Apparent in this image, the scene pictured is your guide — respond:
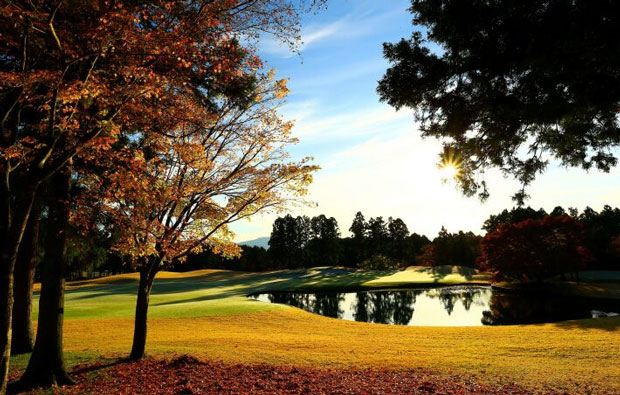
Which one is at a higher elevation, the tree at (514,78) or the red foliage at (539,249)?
the tree at (514,78)

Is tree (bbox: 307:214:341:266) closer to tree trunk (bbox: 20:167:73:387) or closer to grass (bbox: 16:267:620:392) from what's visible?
grass (bbox: 16:267:620:392)

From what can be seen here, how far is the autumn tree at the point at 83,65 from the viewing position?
19.4ft

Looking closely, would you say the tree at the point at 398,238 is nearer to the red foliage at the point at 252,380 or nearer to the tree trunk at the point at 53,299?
the red foliage at the point at 252,380

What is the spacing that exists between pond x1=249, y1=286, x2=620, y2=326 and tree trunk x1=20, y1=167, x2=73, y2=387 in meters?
21.6

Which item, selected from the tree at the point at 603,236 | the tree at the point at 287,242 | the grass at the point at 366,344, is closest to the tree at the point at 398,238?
the tree at the point at 287,242

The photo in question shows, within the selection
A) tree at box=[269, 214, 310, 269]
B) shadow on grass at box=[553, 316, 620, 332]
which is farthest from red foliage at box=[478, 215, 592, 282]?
tree at box=[269, 214, 310, 269]

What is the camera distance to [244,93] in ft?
36.1

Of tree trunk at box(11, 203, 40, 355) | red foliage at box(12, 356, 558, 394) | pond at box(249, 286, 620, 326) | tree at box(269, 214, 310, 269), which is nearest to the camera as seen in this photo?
red foliage at box(12, 356, 558, 394)

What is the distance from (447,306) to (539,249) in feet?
52.3

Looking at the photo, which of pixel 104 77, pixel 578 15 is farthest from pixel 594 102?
pixel 104 77

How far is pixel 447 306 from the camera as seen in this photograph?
110ft

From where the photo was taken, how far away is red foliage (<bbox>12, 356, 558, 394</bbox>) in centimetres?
836

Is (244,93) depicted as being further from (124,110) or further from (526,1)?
(526,1)

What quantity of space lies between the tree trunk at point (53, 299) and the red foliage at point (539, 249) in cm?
4396
